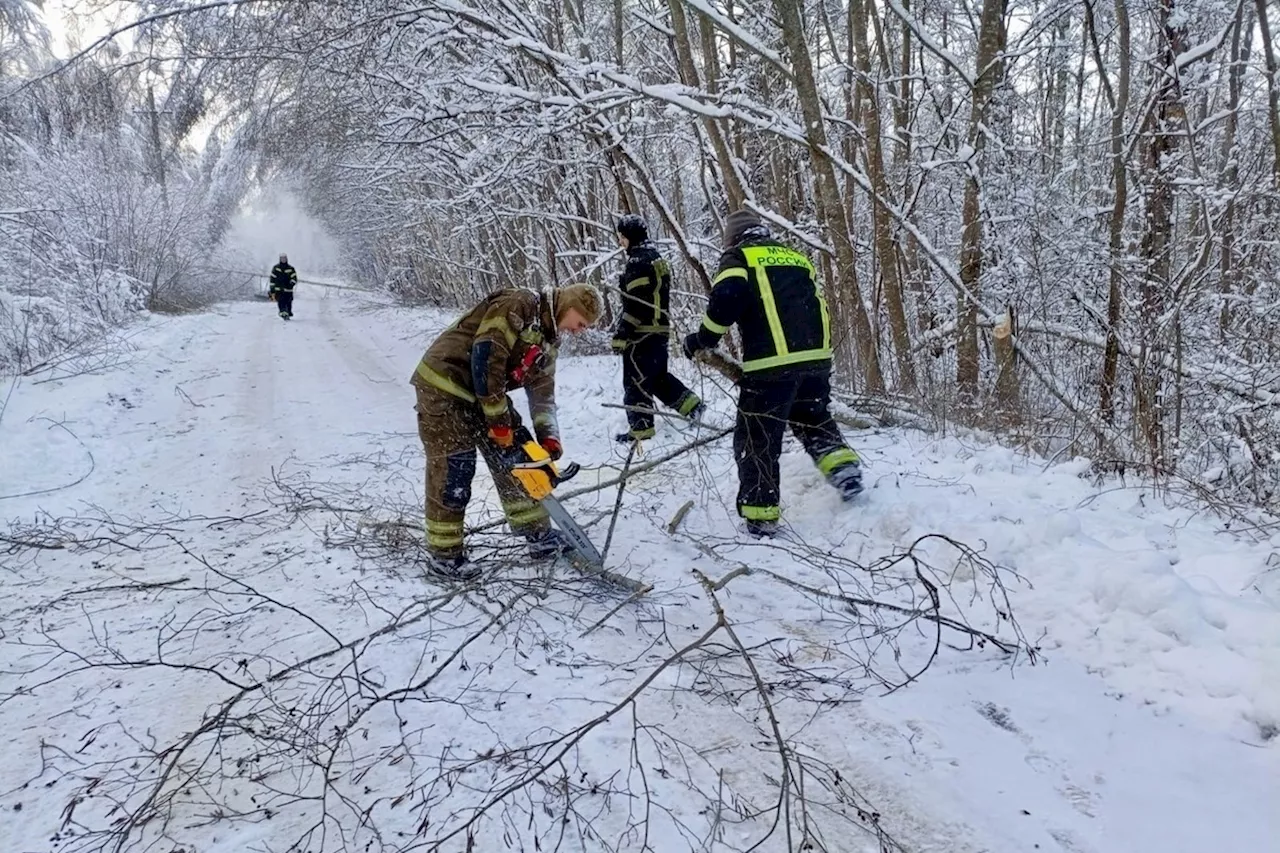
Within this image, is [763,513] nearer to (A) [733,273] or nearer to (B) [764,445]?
(B) [764,445]

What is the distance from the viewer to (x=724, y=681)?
2.64m

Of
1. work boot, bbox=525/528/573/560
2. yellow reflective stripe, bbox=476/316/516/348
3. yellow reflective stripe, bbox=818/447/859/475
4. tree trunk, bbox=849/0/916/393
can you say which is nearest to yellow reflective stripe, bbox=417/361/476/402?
yellow reflective stripe, bbox=476/316/516/348

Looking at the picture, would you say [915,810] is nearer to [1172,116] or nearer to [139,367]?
[1172,116]

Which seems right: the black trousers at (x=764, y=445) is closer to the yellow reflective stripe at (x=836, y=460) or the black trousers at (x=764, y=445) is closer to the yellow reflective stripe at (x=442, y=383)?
the yellow reflective stripe at (x=836, y=460)

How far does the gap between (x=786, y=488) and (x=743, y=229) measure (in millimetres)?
1632

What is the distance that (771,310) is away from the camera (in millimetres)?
3951

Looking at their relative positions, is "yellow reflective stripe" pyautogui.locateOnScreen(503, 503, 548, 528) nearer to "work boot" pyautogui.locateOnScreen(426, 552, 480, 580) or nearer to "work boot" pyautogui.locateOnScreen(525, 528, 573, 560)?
"work boot" pyautogui.locateOnScreen(525, 528, 573, 560)

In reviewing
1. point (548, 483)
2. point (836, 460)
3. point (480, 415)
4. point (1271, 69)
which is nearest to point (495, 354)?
point (480, 415)

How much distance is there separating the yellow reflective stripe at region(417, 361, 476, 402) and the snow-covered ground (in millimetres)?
853

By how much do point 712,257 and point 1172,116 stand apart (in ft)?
14.5

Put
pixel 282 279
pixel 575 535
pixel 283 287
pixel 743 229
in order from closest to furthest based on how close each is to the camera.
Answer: pixel 575 535
pixel 743 229
pixel 283 287
pixel 282 279

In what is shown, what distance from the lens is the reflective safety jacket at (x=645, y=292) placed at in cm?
600

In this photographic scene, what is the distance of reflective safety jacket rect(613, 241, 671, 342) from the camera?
6.00 metres

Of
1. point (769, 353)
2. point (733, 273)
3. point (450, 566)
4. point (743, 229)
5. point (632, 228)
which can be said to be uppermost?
point (632, 228)
